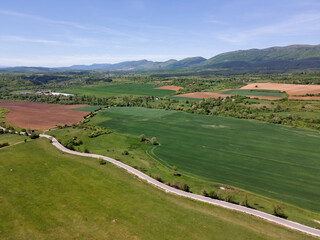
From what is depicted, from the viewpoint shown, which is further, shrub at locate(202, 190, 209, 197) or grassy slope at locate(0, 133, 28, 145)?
grassy slope at locate(0, 133, 28, 145)

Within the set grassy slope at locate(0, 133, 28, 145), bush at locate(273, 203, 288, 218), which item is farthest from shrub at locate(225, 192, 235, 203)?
grassy slope at locate(0, 133, 28, 145)

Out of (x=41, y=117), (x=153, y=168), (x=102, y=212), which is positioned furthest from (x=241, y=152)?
(x=41, y=117)

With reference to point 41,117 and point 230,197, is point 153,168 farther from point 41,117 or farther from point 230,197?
point 41,117

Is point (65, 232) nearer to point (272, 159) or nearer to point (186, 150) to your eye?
point (186, 150)

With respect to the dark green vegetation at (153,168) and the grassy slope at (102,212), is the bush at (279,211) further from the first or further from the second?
the grassy slope at (102,212)

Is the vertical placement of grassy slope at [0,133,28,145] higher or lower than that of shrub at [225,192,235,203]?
higher

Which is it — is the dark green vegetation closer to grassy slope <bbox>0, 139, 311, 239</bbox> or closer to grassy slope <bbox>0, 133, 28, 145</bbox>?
grassy slope <bbox>0, 139, 311, 239</bbox>

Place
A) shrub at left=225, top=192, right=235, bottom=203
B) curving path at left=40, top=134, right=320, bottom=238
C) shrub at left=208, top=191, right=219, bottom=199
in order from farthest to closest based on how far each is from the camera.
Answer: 1. shrub at left=208, top=191, right=219, bottom=199
2. shrub at left=225, top=192, right=235, bottom=203
3. curving path at left=40, top=134, right=320, bottom=238

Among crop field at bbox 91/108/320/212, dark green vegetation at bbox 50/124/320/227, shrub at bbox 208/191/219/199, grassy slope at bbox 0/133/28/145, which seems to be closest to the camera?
dark green vegetation at bbox 50/124/320/227

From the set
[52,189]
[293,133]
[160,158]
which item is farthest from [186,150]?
[293,133]
